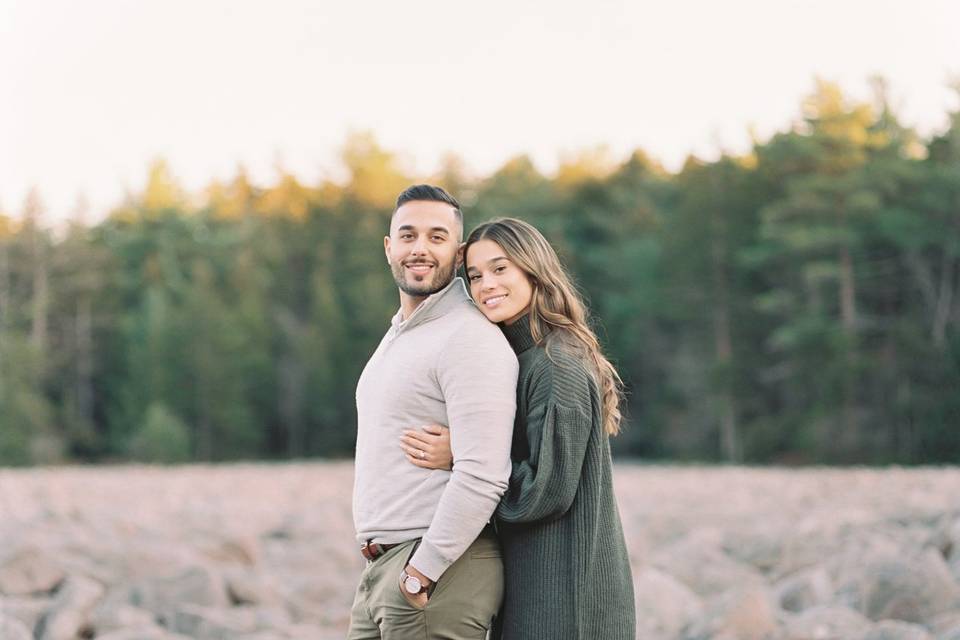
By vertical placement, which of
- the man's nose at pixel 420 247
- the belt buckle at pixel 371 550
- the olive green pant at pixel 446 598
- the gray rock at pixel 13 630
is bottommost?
the gray rock at pixel 13 630

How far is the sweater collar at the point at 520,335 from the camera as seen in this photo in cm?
302

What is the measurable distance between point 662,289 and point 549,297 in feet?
102

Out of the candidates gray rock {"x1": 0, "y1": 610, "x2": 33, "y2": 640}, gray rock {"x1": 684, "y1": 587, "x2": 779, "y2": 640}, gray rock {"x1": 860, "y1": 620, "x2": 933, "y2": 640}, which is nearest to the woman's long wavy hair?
gray rock {"x1": 860, "y1": 620, "x2": 933, "y2": 640}

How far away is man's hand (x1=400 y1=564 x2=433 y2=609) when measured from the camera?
2730 millimetres

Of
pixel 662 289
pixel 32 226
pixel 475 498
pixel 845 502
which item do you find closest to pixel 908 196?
pixel 662 289

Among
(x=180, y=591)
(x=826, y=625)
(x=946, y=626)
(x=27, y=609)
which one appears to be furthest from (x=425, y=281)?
(x=180, y=591)

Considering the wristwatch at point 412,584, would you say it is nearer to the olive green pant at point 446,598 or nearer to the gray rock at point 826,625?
the olive green pant at point 446,598

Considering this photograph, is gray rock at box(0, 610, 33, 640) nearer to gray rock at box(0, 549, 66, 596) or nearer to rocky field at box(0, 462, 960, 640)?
rocky field at box(0, 462, 960, 640)

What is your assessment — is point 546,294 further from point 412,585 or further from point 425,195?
point 412,585

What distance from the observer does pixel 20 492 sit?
16.1 m

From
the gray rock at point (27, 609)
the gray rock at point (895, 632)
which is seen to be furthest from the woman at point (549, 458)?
the gray rock at point (27, 609)

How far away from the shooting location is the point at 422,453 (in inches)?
111

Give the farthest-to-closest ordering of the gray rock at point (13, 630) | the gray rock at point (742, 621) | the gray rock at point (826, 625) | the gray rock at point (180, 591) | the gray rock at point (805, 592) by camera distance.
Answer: the gray rock at point (180, 591)
the gray rock at point (805, 592)
the gray rock at point (13, 630)
the gray rock at point (742, 621)
the gray rock at point (826, 625)

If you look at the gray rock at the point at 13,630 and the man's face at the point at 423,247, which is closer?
the man's face at the point at 423,247
